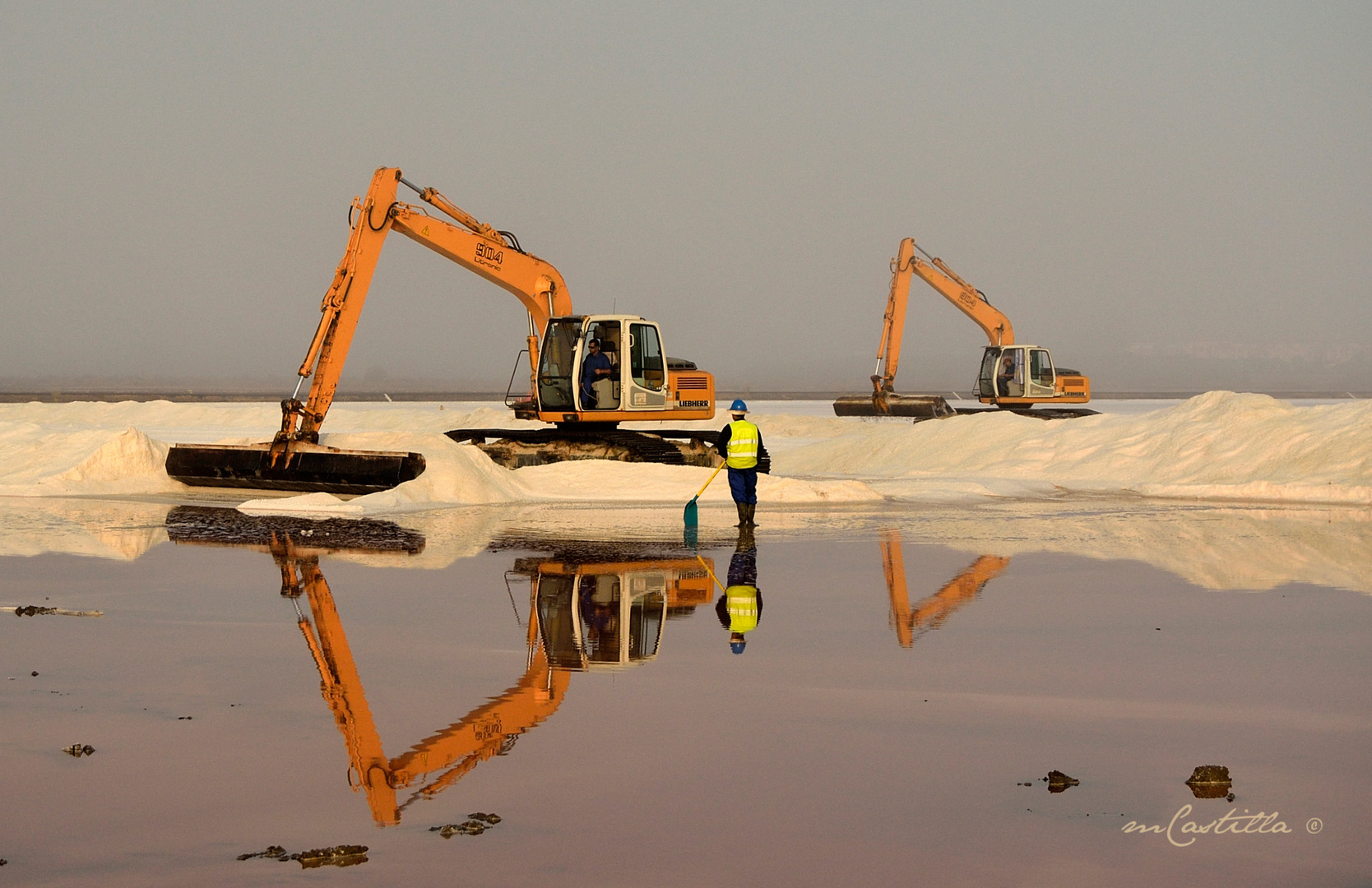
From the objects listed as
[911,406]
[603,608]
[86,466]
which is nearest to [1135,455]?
[911,406]

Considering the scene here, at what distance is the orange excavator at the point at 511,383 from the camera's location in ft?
74.5

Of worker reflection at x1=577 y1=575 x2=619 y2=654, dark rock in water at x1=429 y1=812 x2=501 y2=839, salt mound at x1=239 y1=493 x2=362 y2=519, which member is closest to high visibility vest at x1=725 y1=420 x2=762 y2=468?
Answer: worker reflection at x1=577 y1=575 x2=619 y2=654

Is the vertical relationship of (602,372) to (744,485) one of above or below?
above

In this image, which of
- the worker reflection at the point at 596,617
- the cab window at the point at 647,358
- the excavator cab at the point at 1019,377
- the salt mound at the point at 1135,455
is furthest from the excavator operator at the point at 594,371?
the excavator cab at the point at 1019,377

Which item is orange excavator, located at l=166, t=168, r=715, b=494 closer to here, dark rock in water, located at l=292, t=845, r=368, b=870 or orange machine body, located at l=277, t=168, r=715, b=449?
orange machine body, located at l=277, t=168, r=715, b=449

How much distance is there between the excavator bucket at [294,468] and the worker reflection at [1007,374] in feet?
103

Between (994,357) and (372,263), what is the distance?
30.7 m

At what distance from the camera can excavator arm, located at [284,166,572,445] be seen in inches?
898

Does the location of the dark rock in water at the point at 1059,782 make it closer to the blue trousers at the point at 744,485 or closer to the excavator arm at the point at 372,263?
the blue trousers at the point at 744,485

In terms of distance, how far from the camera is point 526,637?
32.2 ft

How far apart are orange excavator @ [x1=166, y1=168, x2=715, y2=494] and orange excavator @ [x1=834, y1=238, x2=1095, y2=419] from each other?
809 inches

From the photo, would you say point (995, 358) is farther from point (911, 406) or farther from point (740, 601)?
point (740, 601)

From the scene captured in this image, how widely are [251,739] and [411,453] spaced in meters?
15.1

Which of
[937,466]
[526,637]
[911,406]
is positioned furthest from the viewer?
[911,406]
